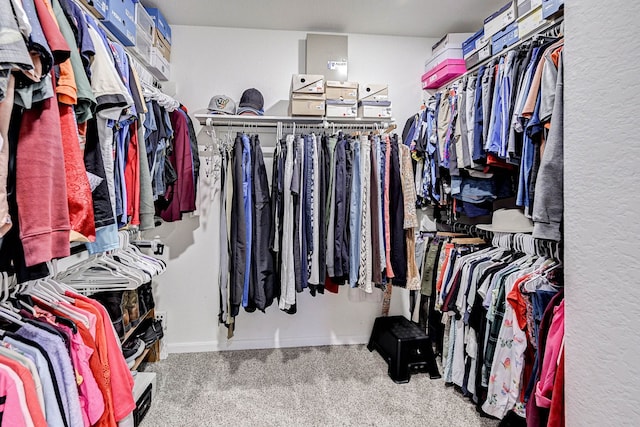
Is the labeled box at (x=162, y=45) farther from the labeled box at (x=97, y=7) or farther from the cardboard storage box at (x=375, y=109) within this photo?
the cardboard storage box at (x=375, y=109)

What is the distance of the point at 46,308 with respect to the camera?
3.97ft

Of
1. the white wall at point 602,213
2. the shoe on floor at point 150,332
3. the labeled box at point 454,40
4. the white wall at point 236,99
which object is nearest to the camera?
the white wall at point 602,213

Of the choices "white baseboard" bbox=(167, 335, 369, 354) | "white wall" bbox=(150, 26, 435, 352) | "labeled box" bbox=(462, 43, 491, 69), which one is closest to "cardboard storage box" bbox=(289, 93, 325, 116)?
"white wall" bbox=(150, 26, 435, 352)

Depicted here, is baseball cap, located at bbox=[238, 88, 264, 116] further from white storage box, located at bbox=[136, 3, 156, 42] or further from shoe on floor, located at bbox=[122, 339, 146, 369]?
shoe on floor, located at bbox=[122, 339, 146, 369]

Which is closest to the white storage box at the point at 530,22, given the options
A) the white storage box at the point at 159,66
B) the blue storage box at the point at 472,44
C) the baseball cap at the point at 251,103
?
the blue storage box at the point at 472,44

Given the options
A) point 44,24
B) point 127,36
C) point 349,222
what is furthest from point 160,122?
point 349,222

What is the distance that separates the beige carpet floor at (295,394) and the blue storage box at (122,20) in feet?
6.81

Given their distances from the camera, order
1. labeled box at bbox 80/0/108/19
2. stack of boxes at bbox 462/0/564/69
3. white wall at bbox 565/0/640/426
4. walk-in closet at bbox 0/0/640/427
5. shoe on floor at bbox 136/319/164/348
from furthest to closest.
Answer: shoe on floor at bbox 136/319/164/348, stack of boxes at bbox 462/0/564/69, labeled box at bbox 80/0/108/19, walk-in closet at bbox 0/0/640/427, white wall at bbox 565/0/640/426

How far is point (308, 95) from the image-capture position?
2338 mm

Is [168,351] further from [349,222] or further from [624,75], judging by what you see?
[624,75]

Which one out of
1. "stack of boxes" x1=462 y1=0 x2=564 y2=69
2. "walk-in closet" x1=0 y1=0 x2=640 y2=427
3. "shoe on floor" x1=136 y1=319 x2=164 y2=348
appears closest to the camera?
"walk-in closet" x1=0 y1=0 x2=640 y2=427

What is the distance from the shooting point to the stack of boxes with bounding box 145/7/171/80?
226 centimetres

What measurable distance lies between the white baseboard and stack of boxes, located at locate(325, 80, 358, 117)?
5.83ft

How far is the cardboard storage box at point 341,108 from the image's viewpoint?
2367mm
